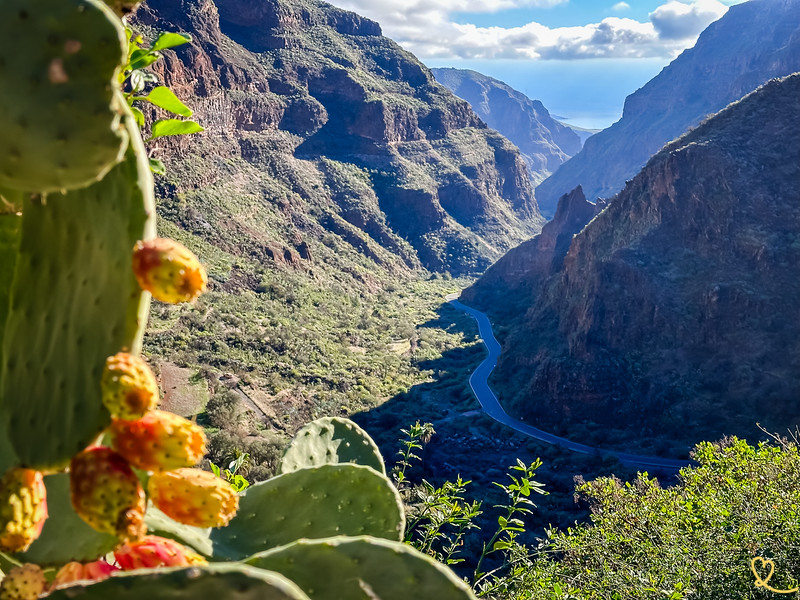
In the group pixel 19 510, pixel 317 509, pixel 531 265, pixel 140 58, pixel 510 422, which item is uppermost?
pixel 140 58

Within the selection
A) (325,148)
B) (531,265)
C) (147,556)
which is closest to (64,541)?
(147,556)

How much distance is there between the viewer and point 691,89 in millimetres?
115250

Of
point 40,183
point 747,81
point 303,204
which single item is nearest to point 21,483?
point 40,183

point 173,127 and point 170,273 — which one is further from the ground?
point 173,127

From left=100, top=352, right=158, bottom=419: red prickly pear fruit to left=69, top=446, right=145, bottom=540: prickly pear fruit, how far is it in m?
0.11

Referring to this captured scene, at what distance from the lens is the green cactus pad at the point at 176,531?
1583mm

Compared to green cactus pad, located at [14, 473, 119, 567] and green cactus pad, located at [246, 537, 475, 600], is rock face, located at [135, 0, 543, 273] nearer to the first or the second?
green cactus pad, located at [14, 473, 119, 567]

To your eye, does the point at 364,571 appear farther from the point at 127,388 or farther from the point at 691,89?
the point at 691,89

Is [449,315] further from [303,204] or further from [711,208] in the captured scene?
[711,208]

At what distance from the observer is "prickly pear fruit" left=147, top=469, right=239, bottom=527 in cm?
125

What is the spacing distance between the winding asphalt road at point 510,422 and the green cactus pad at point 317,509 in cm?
2439

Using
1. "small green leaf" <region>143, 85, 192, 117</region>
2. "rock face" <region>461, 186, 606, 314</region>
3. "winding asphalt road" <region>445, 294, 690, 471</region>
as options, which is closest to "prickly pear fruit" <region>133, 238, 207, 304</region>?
"small green leaf" <region>143, 85, 192, 117</region>

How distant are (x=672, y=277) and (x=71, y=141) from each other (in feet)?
113

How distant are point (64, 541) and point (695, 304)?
107 feet
